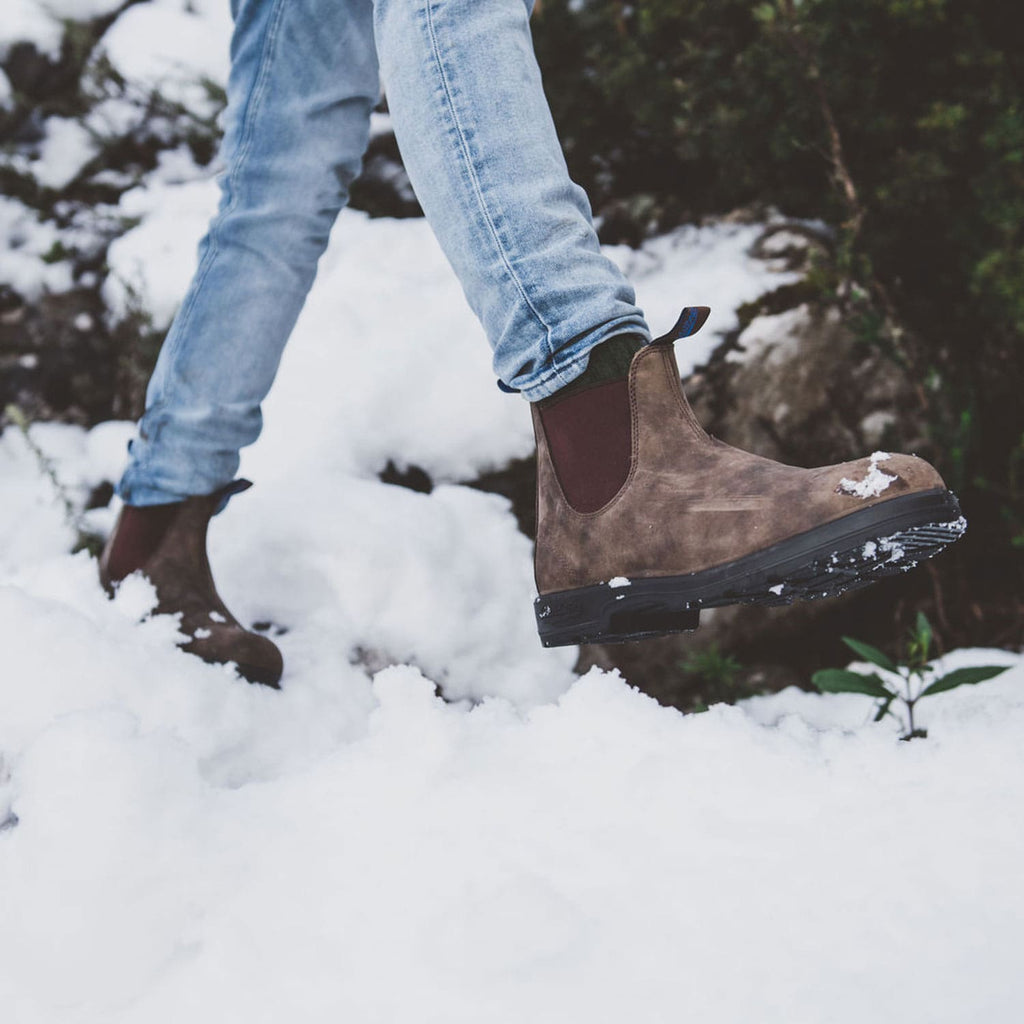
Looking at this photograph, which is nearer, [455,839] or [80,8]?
[455,839]

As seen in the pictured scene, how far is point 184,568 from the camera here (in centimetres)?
125

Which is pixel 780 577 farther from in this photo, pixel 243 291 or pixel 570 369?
pixel 243 291

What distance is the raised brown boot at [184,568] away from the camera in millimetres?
1197

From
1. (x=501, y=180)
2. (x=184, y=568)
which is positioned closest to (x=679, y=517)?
(x=501, y=180)

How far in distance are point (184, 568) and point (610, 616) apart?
67 centimetres

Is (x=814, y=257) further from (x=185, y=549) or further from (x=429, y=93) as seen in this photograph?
(x=185, y=549)

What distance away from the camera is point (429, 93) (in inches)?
35.6

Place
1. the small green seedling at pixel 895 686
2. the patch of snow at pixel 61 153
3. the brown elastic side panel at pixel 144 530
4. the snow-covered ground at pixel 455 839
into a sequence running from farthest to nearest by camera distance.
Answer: the patch of snow at pixel 61 153, the brown elastic side panel at pixel 144 530, the small green seedling at pixel 895 686, the snow-covered ground at pixel 455 839

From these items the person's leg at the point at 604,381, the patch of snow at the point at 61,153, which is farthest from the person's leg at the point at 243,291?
the patch of snow at the point at 61,153

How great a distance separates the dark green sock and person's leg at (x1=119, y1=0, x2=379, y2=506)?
56 cm

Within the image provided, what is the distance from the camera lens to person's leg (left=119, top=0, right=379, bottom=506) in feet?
3.93

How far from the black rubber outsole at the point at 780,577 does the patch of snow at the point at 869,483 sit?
2cm

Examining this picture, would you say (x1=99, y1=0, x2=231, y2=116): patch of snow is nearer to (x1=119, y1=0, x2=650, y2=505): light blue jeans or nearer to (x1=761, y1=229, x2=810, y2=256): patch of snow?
(x1=119, y1=0, x2=650, y2=505): light blue jeans

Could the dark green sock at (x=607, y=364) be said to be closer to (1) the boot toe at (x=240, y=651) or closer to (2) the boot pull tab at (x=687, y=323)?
(2) the boot pull tab at (x=687, y=323)
